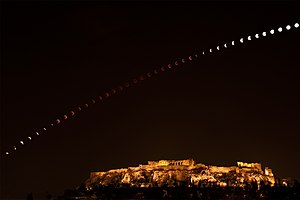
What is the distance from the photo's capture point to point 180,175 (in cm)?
6206

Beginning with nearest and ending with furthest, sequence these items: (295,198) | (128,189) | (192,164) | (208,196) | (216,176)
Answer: (295,198) < (208,196) < (128,189) < (216,176) < (192,164)

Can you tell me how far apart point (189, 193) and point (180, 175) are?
12.8 metres

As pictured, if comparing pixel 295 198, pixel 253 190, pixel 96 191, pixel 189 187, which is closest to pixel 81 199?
pixel 96 191

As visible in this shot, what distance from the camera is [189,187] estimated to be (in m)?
53.6

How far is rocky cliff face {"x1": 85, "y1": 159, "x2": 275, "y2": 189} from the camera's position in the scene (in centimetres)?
5856

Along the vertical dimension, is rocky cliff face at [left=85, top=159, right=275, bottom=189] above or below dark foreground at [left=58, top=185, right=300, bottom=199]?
above

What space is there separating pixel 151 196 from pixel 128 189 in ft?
18.3

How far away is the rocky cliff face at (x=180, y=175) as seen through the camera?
58.6 m

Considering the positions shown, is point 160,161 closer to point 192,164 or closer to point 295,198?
point 192,164

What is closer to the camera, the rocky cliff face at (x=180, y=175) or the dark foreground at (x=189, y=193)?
the dark foreground at (x=189, y=193)

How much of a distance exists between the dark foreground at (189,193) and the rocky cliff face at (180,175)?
11.4 ft

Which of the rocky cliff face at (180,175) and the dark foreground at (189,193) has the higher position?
the rocky cliff face at (180,175)

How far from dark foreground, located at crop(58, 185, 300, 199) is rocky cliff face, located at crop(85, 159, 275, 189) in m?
3.49

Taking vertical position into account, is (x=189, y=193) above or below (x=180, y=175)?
below
